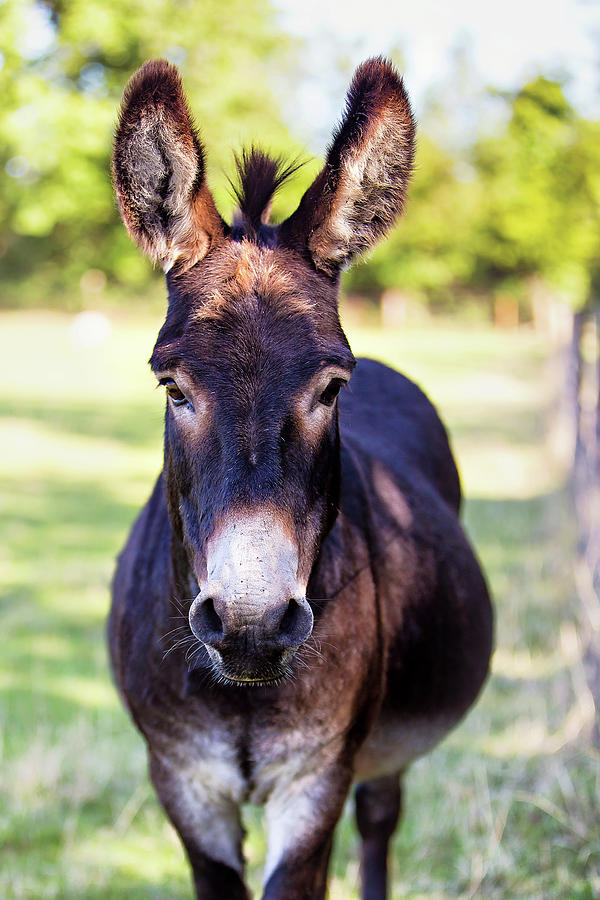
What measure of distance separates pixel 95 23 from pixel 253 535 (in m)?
33.3

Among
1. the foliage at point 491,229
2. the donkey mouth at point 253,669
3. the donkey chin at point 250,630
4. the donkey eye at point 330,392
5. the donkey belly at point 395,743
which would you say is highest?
the foliage at point 491,229

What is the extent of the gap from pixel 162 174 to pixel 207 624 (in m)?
1.21

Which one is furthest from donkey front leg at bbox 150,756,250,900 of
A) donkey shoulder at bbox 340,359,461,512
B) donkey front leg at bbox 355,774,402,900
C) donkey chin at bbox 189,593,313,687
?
donkey shoulder at bbox 340,359,461,512

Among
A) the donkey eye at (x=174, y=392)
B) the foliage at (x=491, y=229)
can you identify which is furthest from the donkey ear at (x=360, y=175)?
the foliage at (x=491, y=229)

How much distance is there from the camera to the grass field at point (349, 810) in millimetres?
3863

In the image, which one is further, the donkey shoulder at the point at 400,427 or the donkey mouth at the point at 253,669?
the donkey shoulder at the point at 400,427

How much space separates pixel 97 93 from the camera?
34.3 metres

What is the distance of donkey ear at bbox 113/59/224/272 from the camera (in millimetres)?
2357

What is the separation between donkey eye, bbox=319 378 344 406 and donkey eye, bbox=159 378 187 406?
0.33 m

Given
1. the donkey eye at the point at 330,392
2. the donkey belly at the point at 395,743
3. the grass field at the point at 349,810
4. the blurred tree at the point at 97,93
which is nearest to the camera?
the donkey eye at the point at 330,392

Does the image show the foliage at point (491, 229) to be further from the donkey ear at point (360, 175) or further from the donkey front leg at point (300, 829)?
the donkey front leg at point (300, 829)

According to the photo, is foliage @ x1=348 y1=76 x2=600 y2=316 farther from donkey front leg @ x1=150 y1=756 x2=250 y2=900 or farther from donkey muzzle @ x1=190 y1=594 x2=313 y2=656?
donkey muzzle @ x1=190 y1=594 x2=313 y2=656

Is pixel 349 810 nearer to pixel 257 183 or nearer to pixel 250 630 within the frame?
pixel 250 630

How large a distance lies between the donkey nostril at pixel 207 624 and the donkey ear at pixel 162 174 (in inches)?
37.9
